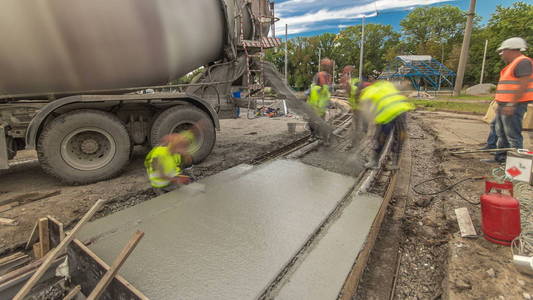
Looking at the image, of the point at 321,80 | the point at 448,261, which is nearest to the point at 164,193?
the point at 448,261

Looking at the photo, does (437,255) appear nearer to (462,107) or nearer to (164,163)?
(164,163)

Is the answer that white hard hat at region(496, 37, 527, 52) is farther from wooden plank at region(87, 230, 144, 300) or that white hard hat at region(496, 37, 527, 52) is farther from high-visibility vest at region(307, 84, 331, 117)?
wooden plank at region(87, 230, 144, 300)

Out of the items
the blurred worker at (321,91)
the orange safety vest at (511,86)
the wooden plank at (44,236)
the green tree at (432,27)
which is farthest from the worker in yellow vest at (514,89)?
the green tree at (432,27)

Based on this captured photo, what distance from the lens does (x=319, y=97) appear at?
6.74m

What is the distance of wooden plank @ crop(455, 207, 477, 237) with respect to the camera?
276 centimetres

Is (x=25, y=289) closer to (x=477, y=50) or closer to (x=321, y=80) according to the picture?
(x=321, y=80)

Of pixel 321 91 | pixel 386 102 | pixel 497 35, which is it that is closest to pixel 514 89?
pixel 386 102

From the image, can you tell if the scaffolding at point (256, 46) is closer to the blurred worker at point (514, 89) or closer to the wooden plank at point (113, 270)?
the blurred worker at point (514, 89)

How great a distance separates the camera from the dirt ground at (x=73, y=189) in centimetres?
322

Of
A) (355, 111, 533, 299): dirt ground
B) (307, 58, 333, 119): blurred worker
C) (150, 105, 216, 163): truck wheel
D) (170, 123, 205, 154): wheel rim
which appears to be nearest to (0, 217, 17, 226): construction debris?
(150, 105, 216, 163): truck wheel

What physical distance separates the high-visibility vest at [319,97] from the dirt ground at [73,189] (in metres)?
1.04

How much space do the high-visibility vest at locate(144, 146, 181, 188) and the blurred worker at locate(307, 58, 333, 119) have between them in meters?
3.84

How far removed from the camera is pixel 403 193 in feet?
13.4

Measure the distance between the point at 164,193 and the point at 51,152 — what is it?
1.72 meters
